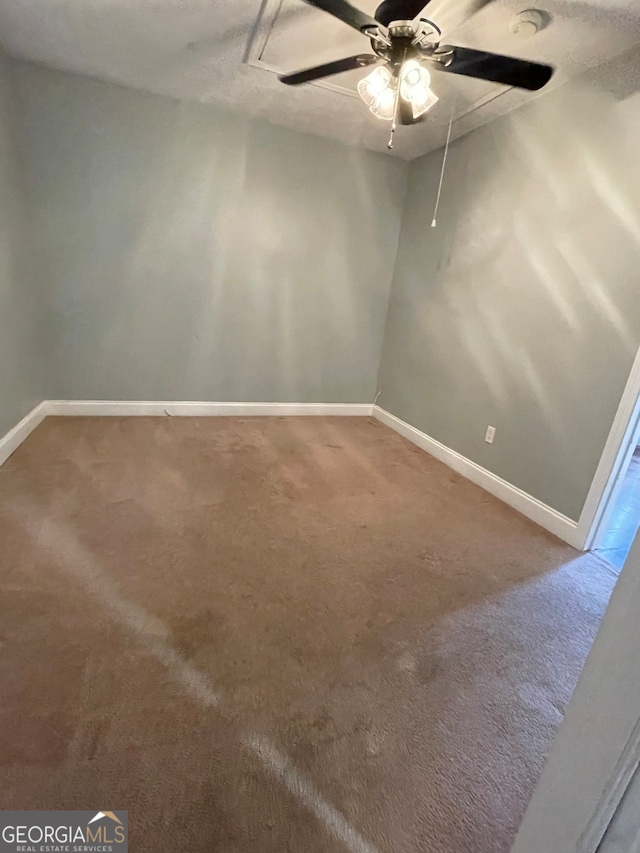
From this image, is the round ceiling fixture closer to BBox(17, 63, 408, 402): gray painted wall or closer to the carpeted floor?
BBox(17, 63, 408, 402): gray painted wall

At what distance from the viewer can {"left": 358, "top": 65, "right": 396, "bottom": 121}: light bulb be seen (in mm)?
1761

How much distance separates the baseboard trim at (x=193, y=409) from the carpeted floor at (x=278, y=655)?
79 centimetres

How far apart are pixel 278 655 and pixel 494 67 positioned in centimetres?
227

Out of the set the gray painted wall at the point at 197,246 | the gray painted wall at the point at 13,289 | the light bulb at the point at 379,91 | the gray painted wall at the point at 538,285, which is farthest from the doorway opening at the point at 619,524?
the gray painted wall at the point at 13,289

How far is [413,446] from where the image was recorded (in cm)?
331

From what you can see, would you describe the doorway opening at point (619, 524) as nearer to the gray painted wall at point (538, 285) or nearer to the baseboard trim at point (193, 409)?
the gray painted wall at point (538, 285)

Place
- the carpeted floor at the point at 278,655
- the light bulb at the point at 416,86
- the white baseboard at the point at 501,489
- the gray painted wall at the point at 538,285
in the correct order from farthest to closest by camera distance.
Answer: the white baseboard at the point at 501,489, the gray painted wall at the point at 538,285, the light bulb at the point at 416,86, the carpeted floor at the point at 278,655

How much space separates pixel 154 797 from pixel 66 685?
0.43m

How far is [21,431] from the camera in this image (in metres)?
2.65

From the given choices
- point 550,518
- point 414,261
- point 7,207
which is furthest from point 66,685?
point 414,261

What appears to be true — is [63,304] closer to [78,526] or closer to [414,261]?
[78,526]

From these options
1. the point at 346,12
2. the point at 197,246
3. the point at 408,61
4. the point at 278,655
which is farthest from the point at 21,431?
the point at 408,61

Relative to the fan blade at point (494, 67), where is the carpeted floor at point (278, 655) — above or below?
below

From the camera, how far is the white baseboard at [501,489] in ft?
7.14
